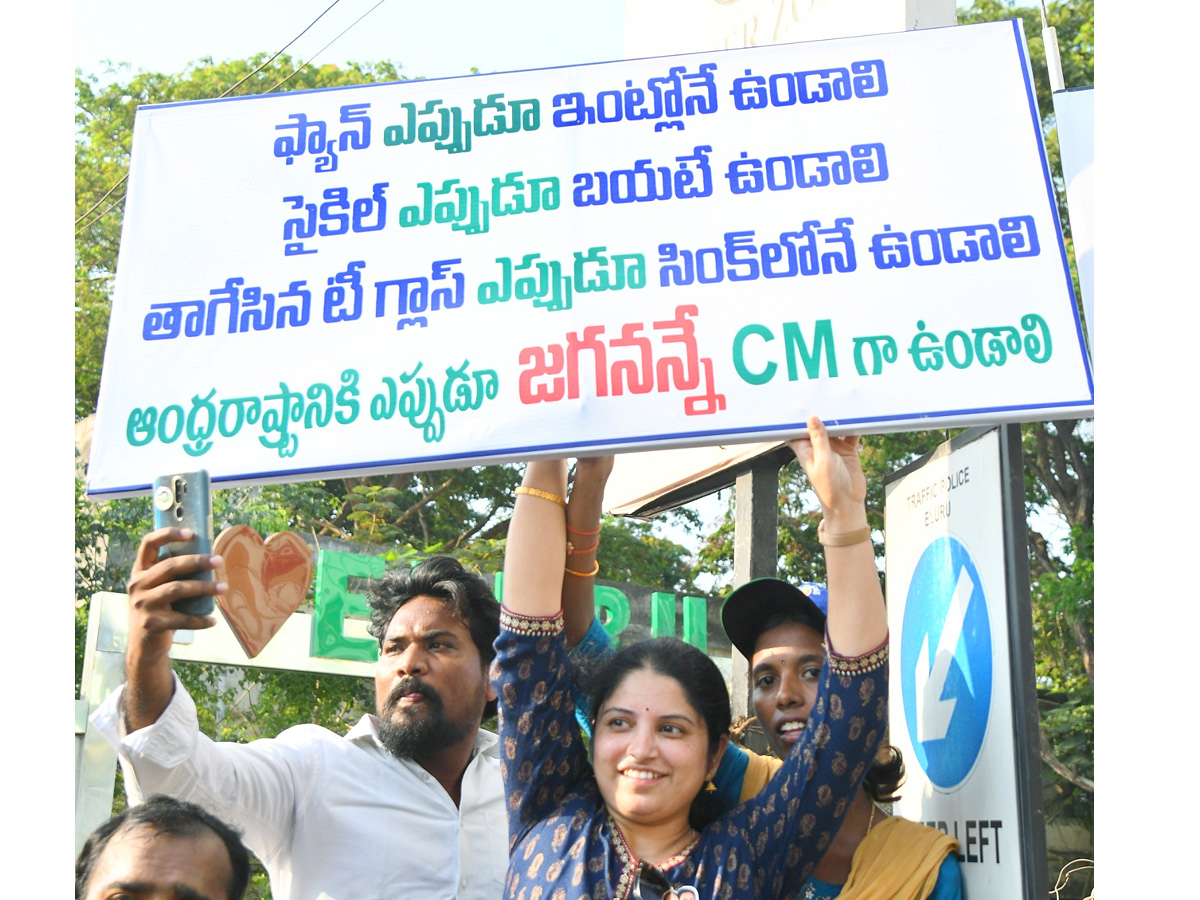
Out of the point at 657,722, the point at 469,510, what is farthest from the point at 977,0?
the point at 657,722

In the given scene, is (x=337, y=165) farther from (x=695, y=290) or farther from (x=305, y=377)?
(x=695, y=290)

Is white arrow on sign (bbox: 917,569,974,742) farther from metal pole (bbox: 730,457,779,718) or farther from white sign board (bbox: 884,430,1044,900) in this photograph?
metal pole (bbox: 730,457,779,718)

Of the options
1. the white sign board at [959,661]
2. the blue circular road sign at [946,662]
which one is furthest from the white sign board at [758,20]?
the blue circular road sign at [946,662]

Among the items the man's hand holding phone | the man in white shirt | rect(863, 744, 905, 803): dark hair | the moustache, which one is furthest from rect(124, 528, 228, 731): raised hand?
rect(863, 744, 905, 803): dark hair

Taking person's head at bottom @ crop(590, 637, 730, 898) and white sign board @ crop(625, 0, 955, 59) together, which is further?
white sign board @ crop(625, 0, 955, 59)

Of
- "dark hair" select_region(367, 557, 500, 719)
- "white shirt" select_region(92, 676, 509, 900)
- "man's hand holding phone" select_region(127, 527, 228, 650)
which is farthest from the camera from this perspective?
"dark hair" select_region(367, 557, 500, 719)

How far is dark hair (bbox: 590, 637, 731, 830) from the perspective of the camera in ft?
7.29

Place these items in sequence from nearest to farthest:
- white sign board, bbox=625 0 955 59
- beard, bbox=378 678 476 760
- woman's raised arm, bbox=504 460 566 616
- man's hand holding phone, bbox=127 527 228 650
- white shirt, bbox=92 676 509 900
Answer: man's hand holding phone, bbox=127 527 228 650 < woman's raised arm, bbox=504 460 566 616 < white shirt, bbox=92 676 509 900 < beard, bbox=378 678 476 760 < white sign board, bbox=625 0 955 59

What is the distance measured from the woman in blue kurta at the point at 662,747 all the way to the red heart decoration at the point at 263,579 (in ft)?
17.7

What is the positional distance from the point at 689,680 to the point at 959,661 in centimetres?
62

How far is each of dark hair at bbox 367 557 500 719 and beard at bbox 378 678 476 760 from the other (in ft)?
0.52

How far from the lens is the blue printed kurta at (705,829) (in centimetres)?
208

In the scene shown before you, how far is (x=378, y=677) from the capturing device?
9.09ft

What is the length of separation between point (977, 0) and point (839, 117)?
40.4 ft
